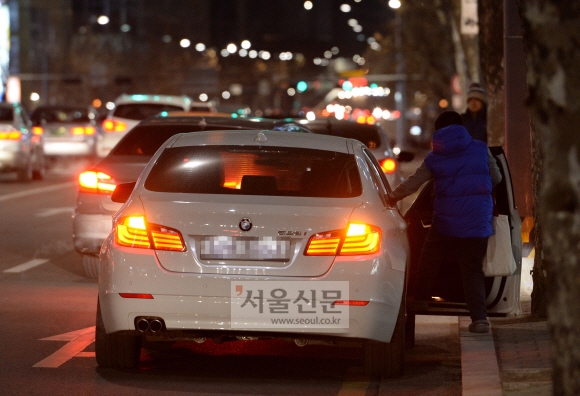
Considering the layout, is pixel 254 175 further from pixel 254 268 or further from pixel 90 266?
pixel 90 266

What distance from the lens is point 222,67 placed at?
Answer: 147 metres

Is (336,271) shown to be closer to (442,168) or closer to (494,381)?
(494,381)

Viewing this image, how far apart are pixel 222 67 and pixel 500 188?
139741 mm

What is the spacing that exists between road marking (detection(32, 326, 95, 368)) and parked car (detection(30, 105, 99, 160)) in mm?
25062

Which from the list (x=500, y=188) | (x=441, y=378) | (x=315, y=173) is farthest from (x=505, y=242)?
(x=315, y=173)

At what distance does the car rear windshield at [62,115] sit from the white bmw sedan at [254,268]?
91.3ft

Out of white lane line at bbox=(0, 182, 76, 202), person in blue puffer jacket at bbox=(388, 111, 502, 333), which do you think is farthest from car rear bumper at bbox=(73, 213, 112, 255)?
white lane line at bbox=(0, 182, 76, 202)

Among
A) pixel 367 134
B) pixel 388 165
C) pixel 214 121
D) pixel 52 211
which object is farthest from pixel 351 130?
pixel 52 211

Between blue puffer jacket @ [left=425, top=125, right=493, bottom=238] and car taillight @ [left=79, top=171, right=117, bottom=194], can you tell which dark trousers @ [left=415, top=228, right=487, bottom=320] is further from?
car taillight @ [left=79, top=171, right=117, bottom=194]

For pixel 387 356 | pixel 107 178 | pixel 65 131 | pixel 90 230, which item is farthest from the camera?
pixel 65 131

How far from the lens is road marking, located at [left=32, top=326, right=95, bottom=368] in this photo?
311 inches

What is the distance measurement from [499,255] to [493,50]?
303 inches

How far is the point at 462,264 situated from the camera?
8164 millimetres

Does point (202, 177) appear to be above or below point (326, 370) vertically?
above
